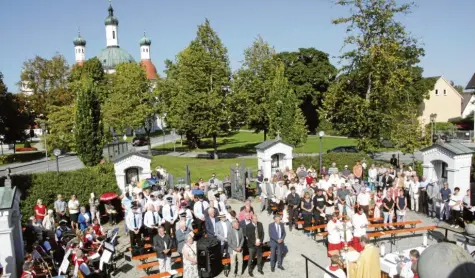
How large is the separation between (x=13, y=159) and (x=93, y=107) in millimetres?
26206

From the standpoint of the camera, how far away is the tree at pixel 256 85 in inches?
1535

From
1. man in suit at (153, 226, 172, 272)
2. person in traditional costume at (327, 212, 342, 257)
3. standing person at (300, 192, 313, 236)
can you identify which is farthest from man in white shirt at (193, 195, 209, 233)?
person in traditional costume at (327, 212, 342, 257)

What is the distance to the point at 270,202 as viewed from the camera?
17.4 metres

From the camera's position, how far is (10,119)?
1821 inches

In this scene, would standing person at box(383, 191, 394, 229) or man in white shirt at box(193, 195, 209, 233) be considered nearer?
man in white shirt at box(193, 195, 209, 233)

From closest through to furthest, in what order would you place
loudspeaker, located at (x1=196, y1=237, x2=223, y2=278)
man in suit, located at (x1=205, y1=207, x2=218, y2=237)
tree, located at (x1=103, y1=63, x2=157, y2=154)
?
loudspeaker, located at (x1=196, y1=237, x2=223, y2=278), man in suit, located at (x1=205, y1=207, x2=218, y2=237), tree, located at (x1=103, y1=63, x2=157, y2=154)

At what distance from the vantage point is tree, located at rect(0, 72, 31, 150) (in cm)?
4509

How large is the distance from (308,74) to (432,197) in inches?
1782

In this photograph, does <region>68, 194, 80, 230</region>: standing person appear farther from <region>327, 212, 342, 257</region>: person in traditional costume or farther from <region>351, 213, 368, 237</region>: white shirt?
<region>351, 213, 368, 237</region>: white shirt

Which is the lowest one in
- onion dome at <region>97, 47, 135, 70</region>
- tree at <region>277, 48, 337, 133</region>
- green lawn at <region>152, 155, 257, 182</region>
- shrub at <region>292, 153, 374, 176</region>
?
green lawn at <region>152, 155, 257, 182</region>

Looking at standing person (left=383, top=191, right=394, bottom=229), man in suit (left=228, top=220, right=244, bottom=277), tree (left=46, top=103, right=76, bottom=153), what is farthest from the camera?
tree (left=46, top=103, right=76, bottom=153)

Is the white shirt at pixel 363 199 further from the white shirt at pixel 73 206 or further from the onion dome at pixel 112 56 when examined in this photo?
the onion dome at pixel 112 56

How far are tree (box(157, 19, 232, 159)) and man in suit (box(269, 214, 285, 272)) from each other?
2481 cm

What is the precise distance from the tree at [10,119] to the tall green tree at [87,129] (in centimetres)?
2329
